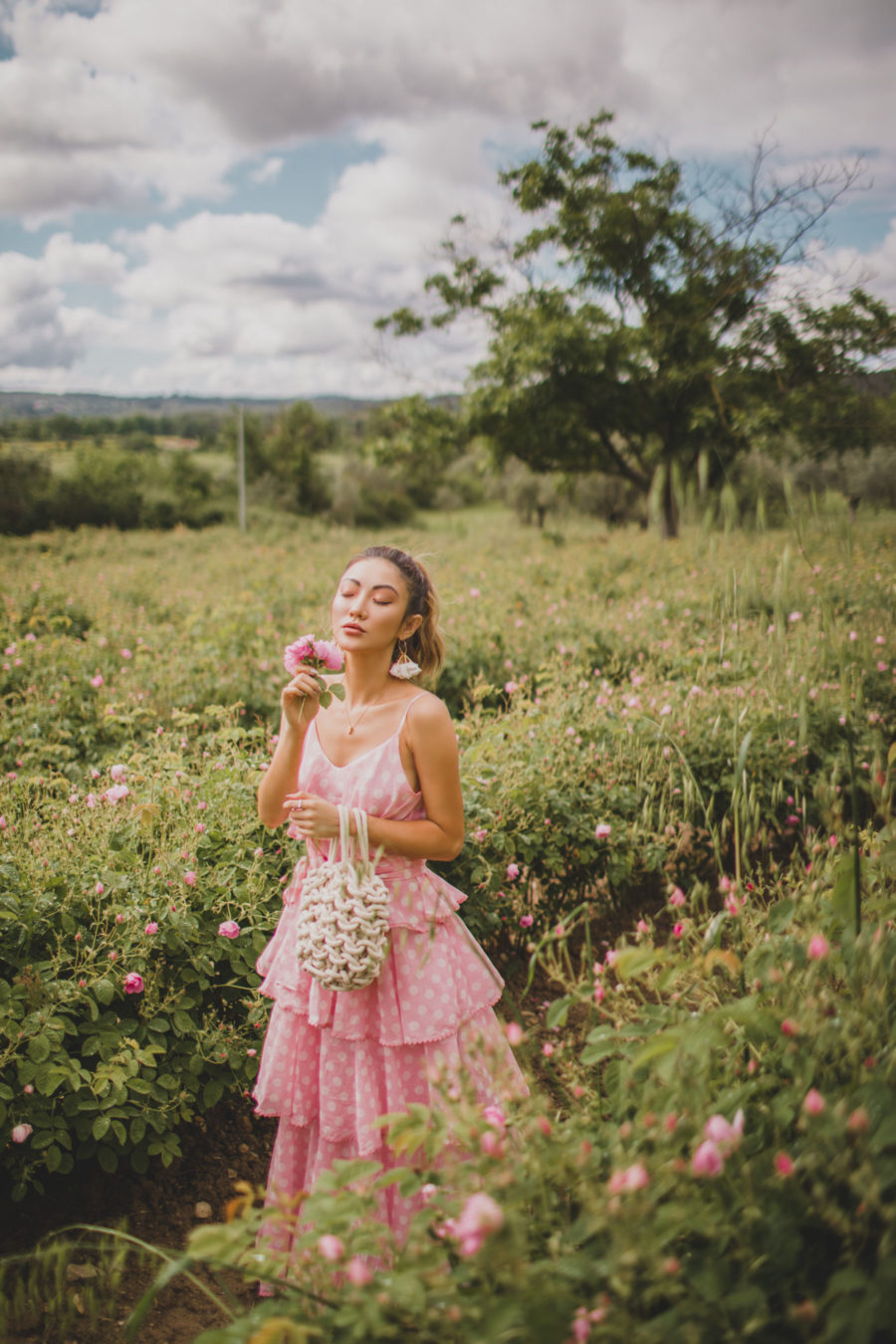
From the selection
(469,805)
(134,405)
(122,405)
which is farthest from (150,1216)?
(134,405)

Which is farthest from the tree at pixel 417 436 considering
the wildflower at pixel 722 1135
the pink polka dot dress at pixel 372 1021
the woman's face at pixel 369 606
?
the wildflower at pixel 722 1135

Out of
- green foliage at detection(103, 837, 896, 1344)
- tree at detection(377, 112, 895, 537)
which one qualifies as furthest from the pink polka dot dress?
tree at detection(377, 112, 895, 537)

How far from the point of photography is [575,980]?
172 cm

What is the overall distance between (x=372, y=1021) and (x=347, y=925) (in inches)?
15.4

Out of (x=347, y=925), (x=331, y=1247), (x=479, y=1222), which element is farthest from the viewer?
(x=347, y=925)

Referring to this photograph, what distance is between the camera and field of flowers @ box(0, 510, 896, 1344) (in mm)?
895

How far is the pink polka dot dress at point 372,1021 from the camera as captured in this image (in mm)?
1827

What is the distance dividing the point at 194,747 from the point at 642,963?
10.0 ft

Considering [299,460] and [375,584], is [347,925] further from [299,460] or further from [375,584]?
[299,460]

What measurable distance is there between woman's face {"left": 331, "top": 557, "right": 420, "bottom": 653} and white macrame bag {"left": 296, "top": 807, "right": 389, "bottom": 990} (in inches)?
18.9

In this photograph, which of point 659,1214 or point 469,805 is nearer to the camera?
point 659,1214

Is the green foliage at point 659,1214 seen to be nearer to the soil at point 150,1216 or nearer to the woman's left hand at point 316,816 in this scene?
the woman's left hand at point 316,816

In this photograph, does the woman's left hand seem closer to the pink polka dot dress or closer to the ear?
the pink polka dot dress

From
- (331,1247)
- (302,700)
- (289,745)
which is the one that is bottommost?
(331,1247)
